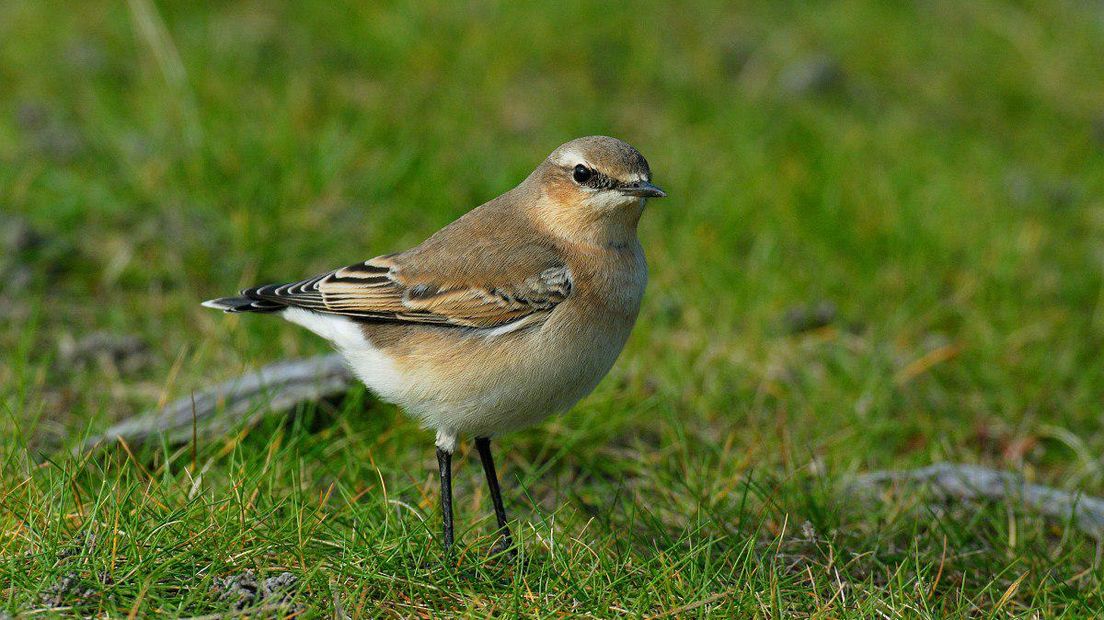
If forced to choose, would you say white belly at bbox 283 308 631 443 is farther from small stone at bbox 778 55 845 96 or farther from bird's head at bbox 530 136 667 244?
small stone at bbox 778 55 845 96

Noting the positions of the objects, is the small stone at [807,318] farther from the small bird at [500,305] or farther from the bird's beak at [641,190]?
the bird's beak at [641,190]

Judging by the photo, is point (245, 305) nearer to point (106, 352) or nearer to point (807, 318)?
point (106, 352)

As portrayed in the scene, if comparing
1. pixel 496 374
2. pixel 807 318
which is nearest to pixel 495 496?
pixel 496 374

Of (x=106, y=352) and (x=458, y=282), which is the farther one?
(x=106, y=352)

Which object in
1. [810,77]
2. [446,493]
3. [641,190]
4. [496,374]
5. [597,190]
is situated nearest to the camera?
[496,374]

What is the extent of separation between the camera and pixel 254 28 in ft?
31.9

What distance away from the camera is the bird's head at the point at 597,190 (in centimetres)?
514

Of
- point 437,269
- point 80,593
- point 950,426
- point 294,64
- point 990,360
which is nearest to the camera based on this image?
point 80,593

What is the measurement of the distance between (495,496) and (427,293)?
36.3 inches

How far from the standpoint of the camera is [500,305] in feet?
16.3

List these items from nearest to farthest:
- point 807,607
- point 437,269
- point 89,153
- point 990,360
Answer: point 807,607 < point 437,269 < point 990,360 < point 89,153

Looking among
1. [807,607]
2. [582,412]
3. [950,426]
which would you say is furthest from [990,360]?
[807,607]

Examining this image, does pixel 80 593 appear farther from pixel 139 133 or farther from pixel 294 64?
pixel 294 64

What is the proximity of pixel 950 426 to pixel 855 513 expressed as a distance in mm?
1498
